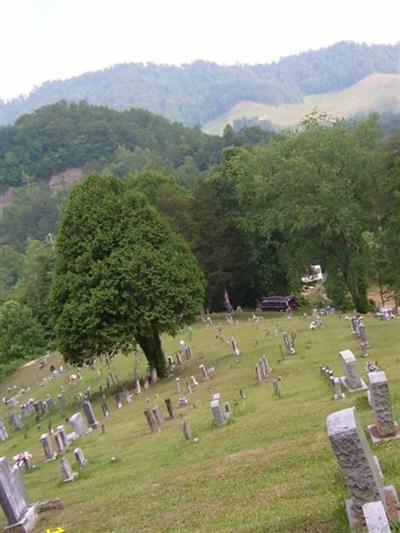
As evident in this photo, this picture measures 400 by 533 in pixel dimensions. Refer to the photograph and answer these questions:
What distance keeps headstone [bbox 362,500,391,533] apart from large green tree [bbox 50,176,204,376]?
24677 mm

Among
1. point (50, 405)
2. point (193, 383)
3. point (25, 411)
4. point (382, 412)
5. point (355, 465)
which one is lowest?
point (25, 411)

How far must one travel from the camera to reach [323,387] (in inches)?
810

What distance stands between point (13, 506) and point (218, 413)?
22.0 feet

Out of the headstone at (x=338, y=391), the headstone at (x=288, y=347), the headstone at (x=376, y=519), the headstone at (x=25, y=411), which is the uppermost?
the headstone at (x=376, y=519)

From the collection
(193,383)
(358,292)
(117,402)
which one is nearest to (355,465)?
(193,383)

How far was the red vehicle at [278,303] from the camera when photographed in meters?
55.5

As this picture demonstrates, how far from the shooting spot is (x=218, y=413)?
18.9m

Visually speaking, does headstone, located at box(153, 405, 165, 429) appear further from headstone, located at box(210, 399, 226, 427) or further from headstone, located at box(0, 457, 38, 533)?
headstone, located at box(0, 457, 38, 533)

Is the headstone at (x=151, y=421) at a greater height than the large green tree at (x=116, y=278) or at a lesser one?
lesser

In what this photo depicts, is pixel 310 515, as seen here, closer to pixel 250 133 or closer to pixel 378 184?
pixel 378 184

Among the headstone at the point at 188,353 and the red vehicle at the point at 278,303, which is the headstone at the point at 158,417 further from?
the red vehicle at the point at 278,303

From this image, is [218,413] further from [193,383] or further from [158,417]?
[193,383]

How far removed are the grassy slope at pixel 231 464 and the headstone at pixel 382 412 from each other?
0.44 metres

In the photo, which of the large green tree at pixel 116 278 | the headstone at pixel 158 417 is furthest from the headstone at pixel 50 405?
the headstone at pixel 158 417
